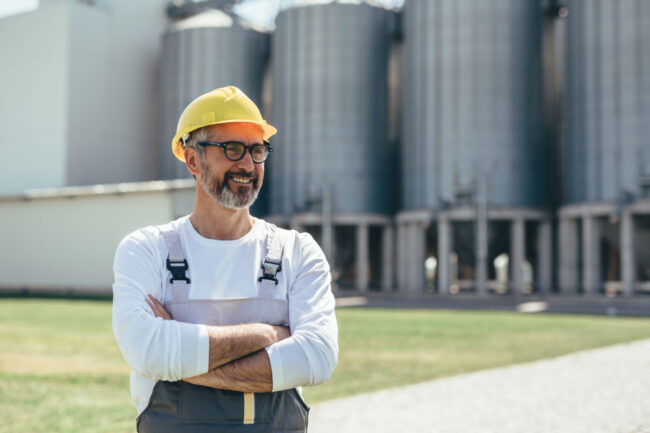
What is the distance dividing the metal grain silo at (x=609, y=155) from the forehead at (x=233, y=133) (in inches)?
1558

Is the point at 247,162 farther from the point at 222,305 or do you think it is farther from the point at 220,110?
the point at 222,305

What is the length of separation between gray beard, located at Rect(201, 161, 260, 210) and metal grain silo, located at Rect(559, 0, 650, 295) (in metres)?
39.6

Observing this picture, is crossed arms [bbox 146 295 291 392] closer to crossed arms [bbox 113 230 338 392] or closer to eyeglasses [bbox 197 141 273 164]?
crossed arms [bbox 113 230 338 392]

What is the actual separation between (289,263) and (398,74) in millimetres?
54541

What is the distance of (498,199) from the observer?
4588 cm

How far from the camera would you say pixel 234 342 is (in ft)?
10.2

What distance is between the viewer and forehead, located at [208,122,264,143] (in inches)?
132

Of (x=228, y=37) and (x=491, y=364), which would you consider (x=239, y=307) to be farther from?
(x=228, y=37)

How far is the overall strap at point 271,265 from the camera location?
3.25 meters

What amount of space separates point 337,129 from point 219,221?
159 ft

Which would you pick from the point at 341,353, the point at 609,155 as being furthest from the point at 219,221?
the point at 609,155

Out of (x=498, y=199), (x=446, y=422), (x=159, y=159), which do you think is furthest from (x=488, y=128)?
(x=446, y=422)

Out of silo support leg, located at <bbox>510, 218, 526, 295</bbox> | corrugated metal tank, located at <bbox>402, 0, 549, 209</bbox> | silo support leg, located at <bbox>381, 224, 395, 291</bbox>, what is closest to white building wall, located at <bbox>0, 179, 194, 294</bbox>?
silo support leg, located at <bbox>381, 224, 395, 291</bbox>

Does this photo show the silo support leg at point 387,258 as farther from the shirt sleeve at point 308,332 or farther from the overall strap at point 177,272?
the overall strap at point 177,272
